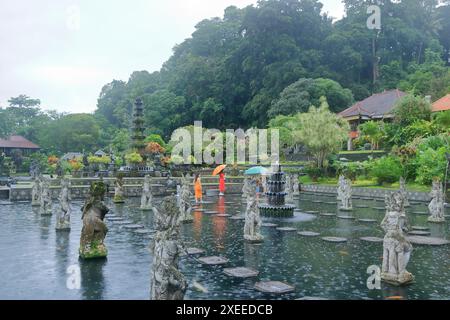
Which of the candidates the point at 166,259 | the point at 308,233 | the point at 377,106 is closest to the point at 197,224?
the point at 308,233

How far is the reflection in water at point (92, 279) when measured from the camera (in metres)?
8.23

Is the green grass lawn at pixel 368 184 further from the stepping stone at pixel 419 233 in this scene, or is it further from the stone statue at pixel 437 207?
the stepping stone at pixel 419 233

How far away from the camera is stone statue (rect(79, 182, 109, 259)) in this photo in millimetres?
11219

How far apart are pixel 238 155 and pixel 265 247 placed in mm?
35215

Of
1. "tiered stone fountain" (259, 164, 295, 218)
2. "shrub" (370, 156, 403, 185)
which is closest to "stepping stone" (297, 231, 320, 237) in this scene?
"tiered stone fountain" (259, 164, 295, 218)

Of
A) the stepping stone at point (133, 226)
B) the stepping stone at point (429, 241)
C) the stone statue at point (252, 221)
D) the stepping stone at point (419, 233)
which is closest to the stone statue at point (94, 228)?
the stone statue at point (252, 221)

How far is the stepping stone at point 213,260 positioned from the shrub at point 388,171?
2326 centimetres

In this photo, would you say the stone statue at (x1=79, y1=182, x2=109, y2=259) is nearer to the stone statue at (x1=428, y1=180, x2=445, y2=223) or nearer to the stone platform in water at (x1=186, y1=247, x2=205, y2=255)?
the stone platform in water at (x1=186, y1=247, x2=205, y2=255)

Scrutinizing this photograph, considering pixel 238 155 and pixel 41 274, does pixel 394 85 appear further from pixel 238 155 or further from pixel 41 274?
pixel 41 274

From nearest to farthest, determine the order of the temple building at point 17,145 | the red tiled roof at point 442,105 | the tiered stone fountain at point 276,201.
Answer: the tiered stone fountain at point 276,201 < the red tiled roof at point 442,105 < the temple building at point 17,145

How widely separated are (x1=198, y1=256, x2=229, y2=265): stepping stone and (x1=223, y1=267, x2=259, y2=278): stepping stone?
2.35ft

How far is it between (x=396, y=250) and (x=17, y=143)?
69.5 m

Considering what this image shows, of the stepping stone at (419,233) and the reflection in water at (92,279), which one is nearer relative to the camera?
the reflection in water at (92,279)

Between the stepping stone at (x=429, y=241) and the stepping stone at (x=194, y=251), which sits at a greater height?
the stepping stone at (x=194, y=251)
